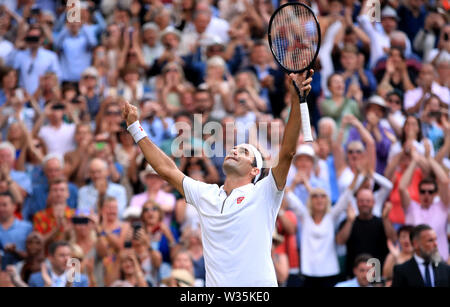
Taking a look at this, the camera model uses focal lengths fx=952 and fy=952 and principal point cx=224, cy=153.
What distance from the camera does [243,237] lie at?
20.0ft

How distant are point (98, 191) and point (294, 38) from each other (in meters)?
3.96

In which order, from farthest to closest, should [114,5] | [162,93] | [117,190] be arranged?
[114,5] → [162,93] → [117,190]

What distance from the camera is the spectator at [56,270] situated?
9359 mm

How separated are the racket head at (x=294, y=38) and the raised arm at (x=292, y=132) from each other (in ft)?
0.37

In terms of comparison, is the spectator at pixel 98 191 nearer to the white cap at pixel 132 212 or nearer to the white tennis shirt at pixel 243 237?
the white cap at pixel 132 212

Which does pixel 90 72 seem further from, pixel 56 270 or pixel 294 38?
pixel 294 38

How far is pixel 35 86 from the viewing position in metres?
12.7

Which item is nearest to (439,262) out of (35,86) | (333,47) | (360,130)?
(360,130)

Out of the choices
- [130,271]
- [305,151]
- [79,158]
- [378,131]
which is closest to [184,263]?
[130,271]

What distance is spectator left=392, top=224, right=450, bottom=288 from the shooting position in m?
9.00

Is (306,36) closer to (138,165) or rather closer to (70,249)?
(70,249)

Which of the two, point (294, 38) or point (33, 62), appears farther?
point (33, 62)

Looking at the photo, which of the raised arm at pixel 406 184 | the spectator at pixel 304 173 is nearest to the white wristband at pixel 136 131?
the spectator at pixel 304 173
